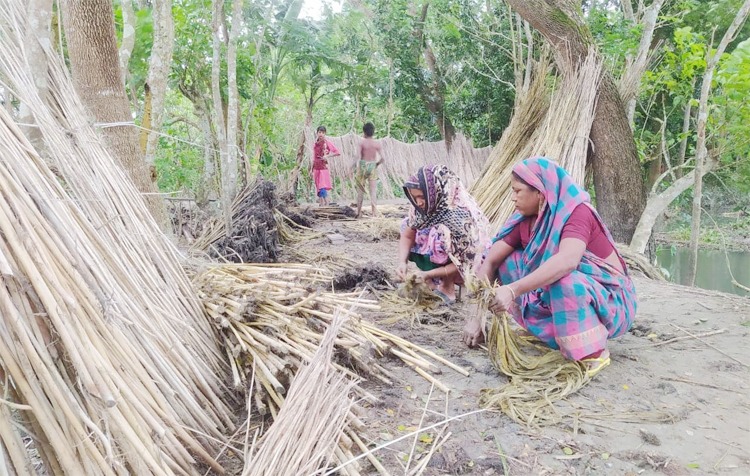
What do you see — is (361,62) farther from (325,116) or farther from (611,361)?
(611,361)

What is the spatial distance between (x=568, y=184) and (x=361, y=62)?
9977 mm

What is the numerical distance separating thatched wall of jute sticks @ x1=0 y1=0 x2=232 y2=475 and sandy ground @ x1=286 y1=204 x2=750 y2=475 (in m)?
0.65

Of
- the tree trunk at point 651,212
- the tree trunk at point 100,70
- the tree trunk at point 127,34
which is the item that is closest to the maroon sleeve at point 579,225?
the tree trunk at point 100,70

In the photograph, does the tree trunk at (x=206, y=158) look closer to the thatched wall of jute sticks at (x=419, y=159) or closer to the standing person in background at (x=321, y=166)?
the standing person in background at (x=321, y=166)

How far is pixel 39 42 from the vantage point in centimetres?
150

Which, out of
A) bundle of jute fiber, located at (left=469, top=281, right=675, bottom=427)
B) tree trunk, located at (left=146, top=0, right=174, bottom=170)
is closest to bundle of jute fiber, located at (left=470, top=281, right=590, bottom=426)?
bundle of jute fiber, located at (left=469, top=281, right=675, bottom=427)

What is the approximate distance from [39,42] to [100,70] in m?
1.35

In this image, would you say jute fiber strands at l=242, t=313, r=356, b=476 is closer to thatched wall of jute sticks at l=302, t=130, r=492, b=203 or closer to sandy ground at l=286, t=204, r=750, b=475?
sandy ground at l=286, t=204, r=750, b=475

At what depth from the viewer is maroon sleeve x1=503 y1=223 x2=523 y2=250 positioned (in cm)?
251

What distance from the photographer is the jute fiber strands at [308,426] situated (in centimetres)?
132

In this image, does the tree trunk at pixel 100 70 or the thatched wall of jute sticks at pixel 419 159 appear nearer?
the tree trunk at pixel 100 70

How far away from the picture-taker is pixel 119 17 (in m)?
5.85

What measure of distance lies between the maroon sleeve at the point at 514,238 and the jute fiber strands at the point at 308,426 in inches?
46.9

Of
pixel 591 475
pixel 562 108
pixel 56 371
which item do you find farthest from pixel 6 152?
pixel 562 108
